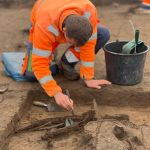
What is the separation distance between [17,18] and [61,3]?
3374 mm

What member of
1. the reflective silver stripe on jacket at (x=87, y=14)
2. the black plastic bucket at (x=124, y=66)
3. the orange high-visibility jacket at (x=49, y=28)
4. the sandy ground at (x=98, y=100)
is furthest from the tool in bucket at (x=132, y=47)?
the reflective silver stripe on jacket at (x=87, y=14)

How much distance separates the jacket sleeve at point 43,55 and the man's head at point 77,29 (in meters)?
0.36

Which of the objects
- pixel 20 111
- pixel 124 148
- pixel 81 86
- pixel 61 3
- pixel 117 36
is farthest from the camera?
pixel 117 36

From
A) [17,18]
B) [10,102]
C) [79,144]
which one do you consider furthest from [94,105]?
[17,18]

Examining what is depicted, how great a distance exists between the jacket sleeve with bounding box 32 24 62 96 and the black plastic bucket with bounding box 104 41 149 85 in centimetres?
71

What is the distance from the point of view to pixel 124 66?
4066 millimetres

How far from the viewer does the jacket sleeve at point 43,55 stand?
141 inches

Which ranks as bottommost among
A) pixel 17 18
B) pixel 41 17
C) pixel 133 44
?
pixel 17 18

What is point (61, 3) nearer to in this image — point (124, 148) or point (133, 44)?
point (133, 44)

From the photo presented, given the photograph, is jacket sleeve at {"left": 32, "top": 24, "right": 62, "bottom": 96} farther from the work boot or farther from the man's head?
the work boot

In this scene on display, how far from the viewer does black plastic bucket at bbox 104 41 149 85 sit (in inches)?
157

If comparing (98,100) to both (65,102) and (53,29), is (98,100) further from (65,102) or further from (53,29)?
(53,29)

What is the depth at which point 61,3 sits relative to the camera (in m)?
3.64

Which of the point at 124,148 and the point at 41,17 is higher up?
the point at 41,17
